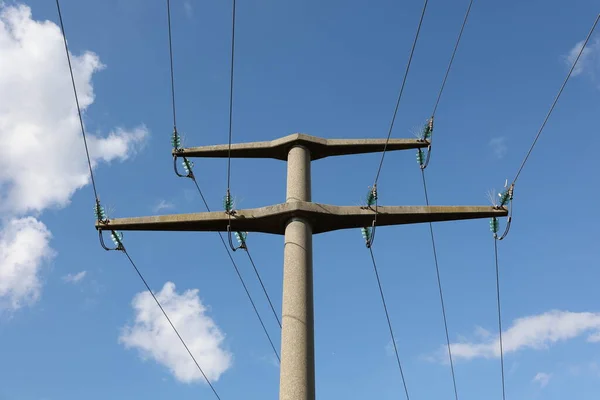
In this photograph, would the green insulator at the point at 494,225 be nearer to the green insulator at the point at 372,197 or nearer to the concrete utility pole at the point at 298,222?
the concrete utility pole at the point at 298,222

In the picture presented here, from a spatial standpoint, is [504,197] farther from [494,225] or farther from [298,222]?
[298,222]

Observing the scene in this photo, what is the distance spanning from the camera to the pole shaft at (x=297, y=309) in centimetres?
1145

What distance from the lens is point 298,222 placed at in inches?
533

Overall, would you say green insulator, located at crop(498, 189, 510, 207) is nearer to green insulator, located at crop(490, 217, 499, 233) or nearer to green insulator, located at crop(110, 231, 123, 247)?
green insulator, located at crop(490, 217, 499, 233)

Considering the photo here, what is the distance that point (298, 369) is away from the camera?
37.9 feet

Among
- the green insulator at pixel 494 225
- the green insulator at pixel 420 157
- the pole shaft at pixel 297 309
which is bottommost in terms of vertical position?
the pole shaft at pixel 297 309

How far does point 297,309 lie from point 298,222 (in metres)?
2.01

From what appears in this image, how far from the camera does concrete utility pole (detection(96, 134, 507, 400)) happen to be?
11.7 metres

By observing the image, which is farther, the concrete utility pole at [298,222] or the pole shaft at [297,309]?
the concrete utility pole at [298,222]

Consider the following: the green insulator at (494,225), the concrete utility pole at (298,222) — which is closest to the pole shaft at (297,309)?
the concrete utility pole at (298,222)

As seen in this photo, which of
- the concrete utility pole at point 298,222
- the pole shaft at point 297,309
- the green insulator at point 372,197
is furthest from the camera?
the green insulator at point 372,197

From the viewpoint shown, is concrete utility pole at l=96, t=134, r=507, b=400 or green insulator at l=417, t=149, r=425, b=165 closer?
concrete utility pole at l=96, t=134, r=507, b=400

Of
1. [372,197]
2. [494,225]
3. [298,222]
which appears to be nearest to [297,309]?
[298,222]

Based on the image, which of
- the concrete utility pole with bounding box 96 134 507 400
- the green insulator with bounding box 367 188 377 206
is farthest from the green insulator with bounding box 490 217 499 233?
the green insulator with bounding box 367 188 377 206
